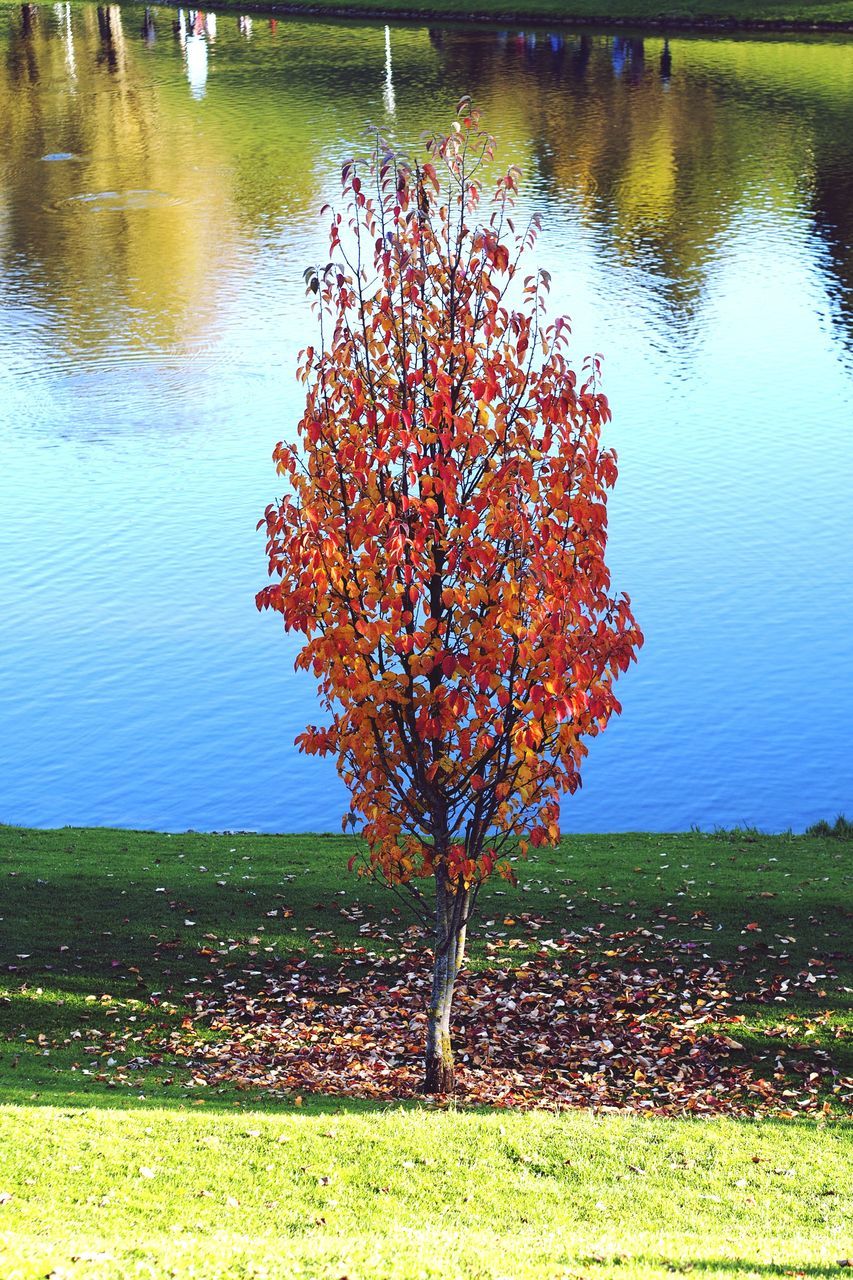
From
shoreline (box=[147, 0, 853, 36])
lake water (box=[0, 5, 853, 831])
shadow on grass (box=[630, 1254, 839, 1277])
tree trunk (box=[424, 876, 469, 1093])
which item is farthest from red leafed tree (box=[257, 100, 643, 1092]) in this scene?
shoreline (box=[147, 0, 853, 36])

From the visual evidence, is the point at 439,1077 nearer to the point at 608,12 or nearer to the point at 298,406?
the point at 298,406

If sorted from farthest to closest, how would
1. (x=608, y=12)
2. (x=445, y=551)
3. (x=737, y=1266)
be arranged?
(x=608, y=12) → (x=445, y=551) → (x=737, y=1266)

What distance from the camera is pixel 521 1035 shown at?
1917 cm

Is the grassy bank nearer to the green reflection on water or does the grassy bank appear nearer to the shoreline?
the shoreline

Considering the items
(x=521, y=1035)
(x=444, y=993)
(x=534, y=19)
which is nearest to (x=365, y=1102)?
(x=444, y=993)

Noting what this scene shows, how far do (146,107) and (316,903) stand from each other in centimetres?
10096

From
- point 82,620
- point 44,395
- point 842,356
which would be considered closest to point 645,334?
point 842,356

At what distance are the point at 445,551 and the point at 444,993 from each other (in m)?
5.32

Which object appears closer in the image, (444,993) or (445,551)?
(445,551)

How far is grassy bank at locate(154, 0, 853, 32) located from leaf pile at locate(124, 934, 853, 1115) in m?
118

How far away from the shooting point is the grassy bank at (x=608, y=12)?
121312 millimetres

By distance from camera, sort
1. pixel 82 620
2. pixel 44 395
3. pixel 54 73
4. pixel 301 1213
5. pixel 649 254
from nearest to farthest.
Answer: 1. pixel 301 1213
2. pixel 82 620
3. pixel 44 395
4. pixel 649 254
5. pixel 54 73

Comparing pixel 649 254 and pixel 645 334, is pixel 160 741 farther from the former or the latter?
pixel 649 254

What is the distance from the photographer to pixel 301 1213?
13109 mm
